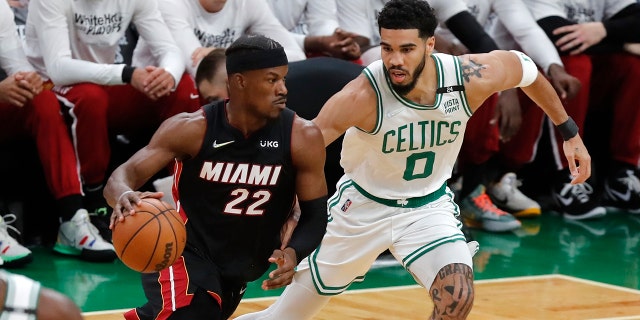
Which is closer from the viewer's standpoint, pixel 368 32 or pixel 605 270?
pixel 605 270

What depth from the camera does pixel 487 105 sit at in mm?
8852

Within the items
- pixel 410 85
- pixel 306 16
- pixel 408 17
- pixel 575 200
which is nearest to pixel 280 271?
pixel 410 85

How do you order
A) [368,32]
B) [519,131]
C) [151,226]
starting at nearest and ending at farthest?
[151,226]
[368,32]
[519,131]

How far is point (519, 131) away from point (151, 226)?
19.2 feet

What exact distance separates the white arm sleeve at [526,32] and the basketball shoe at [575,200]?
3.55 ft

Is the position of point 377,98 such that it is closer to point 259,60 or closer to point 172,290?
point 259,60

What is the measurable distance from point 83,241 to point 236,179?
2.96 m

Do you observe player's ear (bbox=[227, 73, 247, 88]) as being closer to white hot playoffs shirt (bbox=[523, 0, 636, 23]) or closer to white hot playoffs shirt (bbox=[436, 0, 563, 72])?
white hot playoffs shirt (bbox=[436, 0, 563, 72])

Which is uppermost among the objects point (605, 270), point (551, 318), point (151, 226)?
point (151, 226)

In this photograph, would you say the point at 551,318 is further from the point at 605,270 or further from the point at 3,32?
the point at 3,32

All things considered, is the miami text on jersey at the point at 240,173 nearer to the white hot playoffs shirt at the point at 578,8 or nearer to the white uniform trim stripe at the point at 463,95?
the white uniform trim stripe at the point at 463,95

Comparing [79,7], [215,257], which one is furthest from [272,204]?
[79,7]

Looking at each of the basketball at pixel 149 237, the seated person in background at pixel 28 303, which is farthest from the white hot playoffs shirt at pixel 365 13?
Answer: the seated person in background at pixel 28 303

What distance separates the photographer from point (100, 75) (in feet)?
24.2
